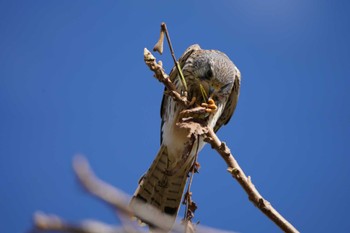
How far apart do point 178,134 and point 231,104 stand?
1.01 meters

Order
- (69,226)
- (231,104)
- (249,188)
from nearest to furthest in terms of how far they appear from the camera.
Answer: (69,226), (249,188), (231,104)

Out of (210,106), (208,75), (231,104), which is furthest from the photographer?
(231,104)

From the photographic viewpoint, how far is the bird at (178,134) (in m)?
3.89

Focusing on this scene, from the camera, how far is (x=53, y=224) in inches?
19.5

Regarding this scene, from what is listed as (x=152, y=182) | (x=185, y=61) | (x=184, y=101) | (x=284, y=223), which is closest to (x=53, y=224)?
(x=284, y=223)

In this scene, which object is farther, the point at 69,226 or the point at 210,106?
the point at 210,106

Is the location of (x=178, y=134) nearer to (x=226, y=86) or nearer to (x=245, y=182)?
(x=226, y=86)

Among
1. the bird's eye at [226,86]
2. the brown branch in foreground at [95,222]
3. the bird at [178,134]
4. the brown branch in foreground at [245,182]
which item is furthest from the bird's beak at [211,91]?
the brown branch in foreground at [95,222]

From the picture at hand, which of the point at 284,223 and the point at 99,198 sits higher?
the point at 284,223

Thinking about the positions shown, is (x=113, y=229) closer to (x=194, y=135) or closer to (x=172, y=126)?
(x=194, y=135)

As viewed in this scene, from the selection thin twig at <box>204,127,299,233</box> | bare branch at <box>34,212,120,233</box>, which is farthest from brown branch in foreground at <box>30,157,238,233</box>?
thin twig at <box>204,127,299,233</box>

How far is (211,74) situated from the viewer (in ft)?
13.3

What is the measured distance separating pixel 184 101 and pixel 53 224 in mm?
2094

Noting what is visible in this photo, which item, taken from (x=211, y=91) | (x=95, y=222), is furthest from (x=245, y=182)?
(x=211, y=91)
